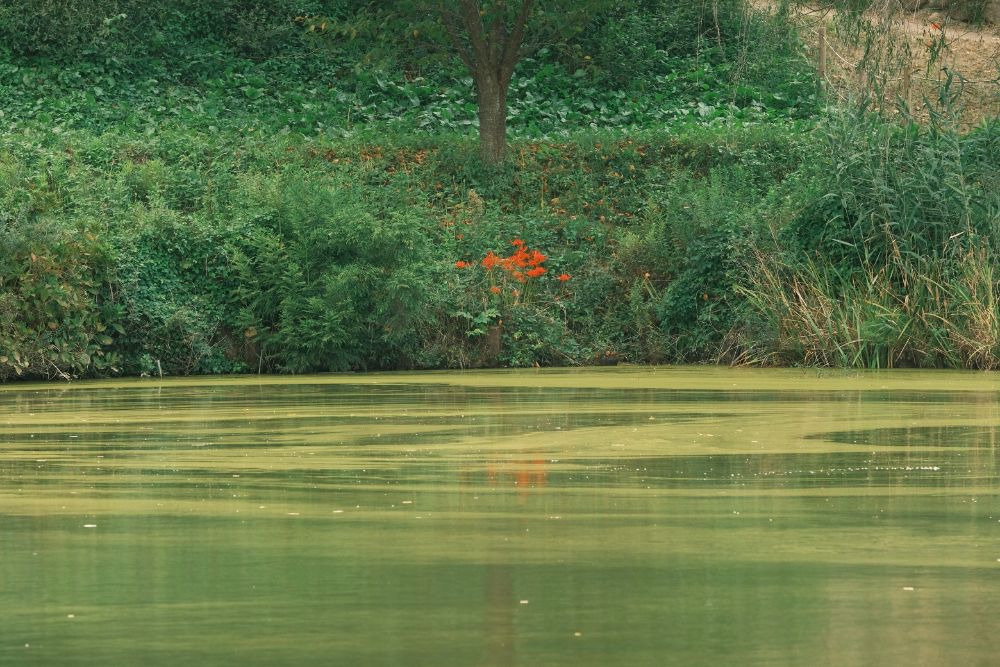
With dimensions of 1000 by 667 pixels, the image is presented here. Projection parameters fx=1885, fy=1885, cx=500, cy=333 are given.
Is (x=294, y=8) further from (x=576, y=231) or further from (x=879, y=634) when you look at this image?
(x=879, y=634)

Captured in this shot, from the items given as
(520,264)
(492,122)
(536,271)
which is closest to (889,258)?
(536,271)

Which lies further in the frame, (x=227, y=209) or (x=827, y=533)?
(x=227, y=209)

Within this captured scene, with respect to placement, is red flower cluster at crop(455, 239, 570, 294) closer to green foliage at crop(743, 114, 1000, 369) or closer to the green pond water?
green foliage at crop(743, 114, 1000, 369)

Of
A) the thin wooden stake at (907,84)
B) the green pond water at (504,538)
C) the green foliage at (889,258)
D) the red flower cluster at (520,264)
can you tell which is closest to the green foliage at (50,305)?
the red flower cluster at (520,264)

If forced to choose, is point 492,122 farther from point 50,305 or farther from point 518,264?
point 50,305

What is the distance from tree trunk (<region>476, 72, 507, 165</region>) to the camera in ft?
86.2

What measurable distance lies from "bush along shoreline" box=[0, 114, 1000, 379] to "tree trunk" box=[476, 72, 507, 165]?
263 centimetres

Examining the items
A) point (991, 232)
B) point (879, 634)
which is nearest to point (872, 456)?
point (879, 634)

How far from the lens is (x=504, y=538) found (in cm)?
703

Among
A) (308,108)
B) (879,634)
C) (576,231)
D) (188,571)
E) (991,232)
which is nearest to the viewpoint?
(879,634)

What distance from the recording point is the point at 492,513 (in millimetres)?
7754

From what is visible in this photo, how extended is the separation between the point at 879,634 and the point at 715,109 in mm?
26282

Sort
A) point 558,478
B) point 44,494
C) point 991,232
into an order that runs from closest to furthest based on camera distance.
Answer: point 44,494, point 558,478, point 991,232

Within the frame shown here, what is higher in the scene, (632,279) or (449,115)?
(449,115)
